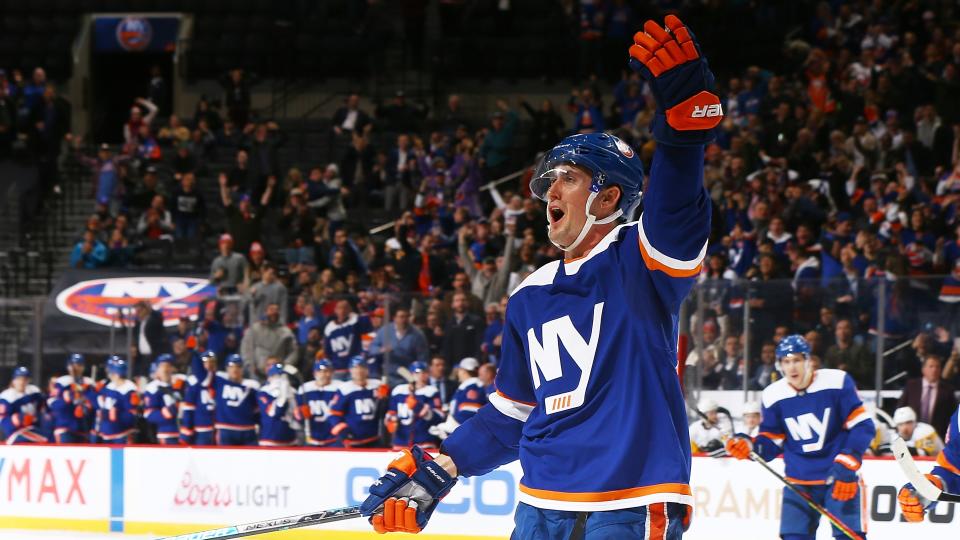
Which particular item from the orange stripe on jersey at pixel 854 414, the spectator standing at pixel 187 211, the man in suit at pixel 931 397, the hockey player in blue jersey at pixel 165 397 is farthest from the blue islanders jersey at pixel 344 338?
the orange stripe on jersey at pixel 854 414

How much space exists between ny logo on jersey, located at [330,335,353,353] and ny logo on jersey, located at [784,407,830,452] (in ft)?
15.6

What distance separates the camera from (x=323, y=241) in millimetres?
14352

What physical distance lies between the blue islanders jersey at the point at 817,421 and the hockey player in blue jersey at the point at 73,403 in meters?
6.92

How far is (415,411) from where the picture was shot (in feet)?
37.4

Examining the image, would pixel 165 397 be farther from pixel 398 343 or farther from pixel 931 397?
pixel 931 397

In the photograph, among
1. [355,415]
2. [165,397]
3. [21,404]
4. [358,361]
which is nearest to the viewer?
[355,415]

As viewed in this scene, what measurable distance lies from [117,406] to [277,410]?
1.62m

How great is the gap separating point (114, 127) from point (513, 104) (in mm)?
6154

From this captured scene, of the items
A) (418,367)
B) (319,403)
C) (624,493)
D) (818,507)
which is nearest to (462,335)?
(418,367)

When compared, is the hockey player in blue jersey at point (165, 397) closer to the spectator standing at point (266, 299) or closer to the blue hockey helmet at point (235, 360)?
the blue hockey helmet at point (235, 360)

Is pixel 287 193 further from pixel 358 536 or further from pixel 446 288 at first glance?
pixel 358 536

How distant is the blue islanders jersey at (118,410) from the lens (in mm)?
12422

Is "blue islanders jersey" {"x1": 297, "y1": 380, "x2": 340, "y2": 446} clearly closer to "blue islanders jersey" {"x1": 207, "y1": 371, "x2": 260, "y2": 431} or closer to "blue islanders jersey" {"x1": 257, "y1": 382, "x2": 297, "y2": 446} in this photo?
"blue islanders jersey" {"x1": 257, "y1": 382, "x2": 297, "y2": 446}

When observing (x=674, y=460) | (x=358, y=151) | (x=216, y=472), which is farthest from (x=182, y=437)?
(x=674, y=460)
